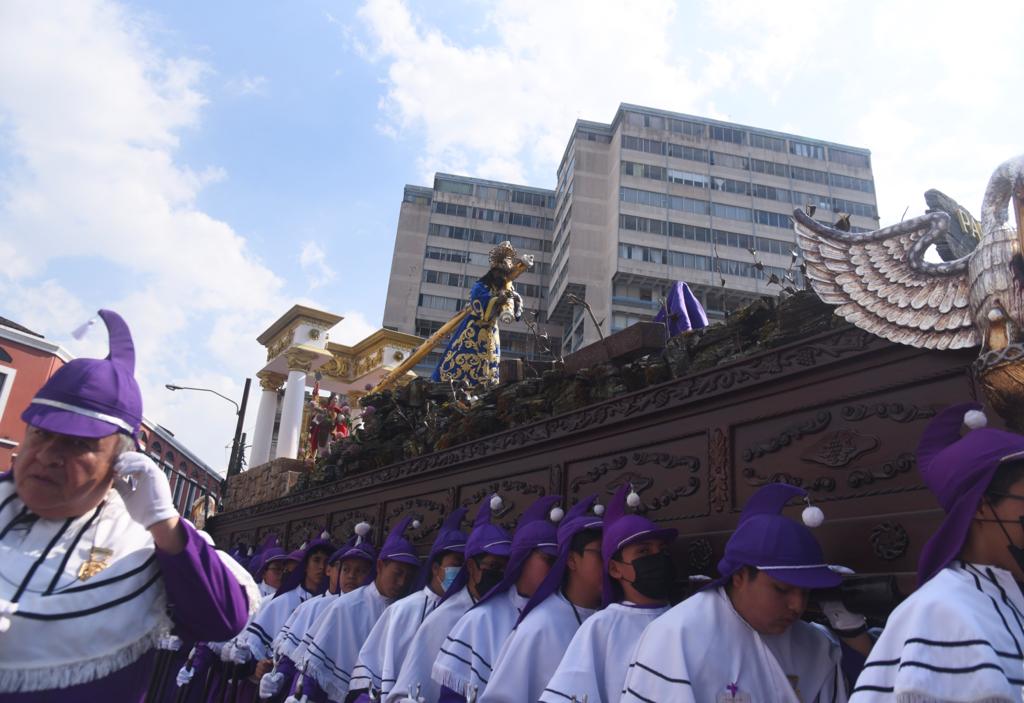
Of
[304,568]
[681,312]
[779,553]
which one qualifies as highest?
[681,312]

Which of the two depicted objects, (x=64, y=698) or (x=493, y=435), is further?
(x=493, y=435)

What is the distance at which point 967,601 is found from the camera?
6.56ft

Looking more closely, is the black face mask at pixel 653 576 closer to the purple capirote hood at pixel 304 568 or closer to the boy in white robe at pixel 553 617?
the boy in white robe at pixel 553 617

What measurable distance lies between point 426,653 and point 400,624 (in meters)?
0.48

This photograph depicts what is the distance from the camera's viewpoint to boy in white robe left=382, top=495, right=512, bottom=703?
15.3 feet

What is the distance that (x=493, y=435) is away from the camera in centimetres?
686

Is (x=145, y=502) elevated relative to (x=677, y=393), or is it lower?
lower

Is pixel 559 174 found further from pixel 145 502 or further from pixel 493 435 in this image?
pixel 145 502

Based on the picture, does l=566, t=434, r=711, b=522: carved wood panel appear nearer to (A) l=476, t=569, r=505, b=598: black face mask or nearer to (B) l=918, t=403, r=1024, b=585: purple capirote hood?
(A) l=476, t=569, r=505, b=598: black face mask

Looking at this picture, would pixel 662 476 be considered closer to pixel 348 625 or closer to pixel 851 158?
pixel 348 625

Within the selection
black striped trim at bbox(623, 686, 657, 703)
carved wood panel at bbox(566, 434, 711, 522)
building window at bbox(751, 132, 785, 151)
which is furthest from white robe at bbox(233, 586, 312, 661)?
building window at bbox(751, 132, 785, 151)

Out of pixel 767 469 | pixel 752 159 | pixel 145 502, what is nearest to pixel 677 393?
pixel 767 469

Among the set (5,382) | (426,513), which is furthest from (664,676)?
(5,382)

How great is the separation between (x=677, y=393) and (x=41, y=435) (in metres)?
3.60
